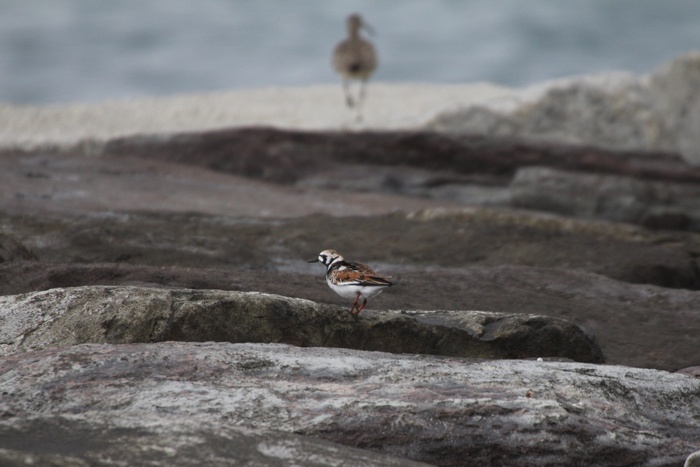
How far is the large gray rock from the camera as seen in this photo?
20.1 m

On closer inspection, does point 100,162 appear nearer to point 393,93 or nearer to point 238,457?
point 238,457

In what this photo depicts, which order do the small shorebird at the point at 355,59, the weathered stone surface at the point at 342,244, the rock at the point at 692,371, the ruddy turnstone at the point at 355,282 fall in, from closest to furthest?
the ruddy turnstone at the point at 355,282, the rock at the point at 692,371, the weathered stone surface at the point at 342,244, the small shorebird at the point at 355,59

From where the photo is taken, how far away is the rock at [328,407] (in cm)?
340

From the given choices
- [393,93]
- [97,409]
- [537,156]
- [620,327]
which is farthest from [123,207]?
[393,93]

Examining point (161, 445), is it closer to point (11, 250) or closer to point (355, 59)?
point (11, 250)

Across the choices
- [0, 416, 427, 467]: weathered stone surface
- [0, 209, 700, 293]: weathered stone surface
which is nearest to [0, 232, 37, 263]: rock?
[0, 209, 700, 293]: weathered stone surface

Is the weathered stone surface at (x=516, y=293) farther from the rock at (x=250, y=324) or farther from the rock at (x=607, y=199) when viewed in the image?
the rock at (x=607, y=199)

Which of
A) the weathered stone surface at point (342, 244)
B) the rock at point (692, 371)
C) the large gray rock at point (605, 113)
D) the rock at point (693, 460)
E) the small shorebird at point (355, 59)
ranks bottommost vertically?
the rock at point (692, 371)

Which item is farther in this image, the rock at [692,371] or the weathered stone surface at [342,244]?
the weathered stone surface at [342,244]

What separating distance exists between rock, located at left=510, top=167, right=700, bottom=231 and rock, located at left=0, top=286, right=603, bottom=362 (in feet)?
26.7

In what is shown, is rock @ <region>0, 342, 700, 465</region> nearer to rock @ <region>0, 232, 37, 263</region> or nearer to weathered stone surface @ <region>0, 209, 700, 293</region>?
rock @ <region>0, 232, 37, 263</region>

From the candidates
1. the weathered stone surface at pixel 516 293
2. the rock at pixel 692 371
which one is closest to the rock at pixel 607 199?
the weathered stone surface at pixel 516 293

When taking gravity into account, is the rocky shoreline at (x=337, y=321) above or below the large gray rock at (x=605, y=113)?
below

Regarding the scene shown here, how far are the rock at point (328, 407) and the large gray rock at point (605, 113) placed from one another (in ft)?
52.4
